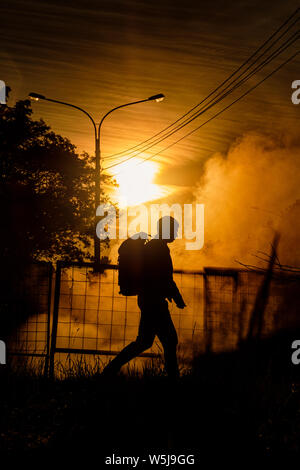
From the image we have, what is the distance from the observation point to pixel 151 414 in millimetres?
4719

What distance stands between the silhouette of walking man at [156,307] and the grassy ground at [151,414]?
304 millimetres

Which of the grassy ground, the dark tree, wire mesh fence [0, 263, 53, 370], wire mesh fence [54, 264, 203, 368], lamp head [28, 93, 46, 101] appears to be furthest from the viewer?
the dark tree

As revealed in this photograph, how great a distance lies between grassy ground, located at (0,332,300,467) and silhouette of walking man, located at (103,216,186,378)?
1.00ft

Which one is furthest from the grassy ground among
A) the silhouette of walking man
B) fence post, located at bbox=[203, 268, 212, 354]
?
fence post, located at bbox=[203, 268, 212, 354]

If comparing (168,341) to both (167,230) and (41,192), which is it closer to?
(167,230)

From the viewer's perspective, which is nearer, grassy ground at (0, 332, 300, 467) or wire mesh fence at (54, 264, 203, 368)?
grassy ground at (0, 332, 300, 467)

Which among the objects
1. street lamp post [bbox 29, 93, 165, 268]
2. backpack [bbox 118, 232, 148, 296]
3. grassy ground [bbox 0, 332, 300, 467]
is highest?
street lamp post [bbox 29, 93, 165, 268]

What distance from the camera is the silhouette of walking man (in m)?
5.48

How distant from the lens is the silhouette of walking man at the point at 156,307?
5.48 meters

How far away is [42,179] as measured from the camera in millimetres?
32250

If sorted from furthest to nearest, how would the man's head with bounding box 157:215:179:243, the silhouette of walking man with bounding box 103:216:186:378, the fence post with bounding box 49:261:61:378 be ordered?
the fence post with bounding box 49:261:61:378 → the man's head with bounding box 157:215:179:243 → the silhouette of walking man with bounding box 103:216:186:378

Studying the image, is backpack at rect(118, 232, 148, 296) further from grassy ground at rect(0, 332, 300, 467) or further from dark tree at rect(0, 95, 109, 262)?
dark tree at rect(0, 95, 109, 262)
